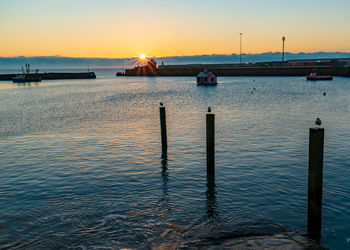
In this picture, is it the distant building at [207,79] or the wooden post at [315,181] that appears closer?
the wooden post at [315,181]

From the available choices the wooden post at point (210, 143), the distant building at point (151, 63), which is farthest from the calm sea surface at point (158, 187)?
the distant building at point (151, 63)

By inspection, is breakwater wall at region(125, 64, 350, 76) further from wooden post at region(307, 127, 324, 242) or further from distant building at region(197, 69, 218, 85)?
wooden post at region(307, 127, 324, 242)

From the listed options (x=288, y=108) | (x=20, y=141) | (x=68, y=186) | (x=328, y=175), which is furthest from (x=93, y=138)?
(x=288, y=108)

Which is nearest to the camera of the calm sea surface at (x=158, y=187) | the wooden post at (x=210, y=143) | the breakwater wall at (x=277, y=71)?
the calm sea surface at (x=158, y=187)

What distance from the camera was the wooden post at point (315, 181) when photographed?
10094 millimetres

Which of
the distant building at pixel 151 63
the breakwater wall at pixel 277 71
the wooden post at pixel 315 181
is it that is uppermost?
the distant building at pixel 151 63

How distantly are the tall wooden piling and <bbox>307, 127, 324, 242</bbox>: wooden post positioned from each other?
20.5 ft

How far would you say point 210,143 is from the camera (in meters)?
16.3

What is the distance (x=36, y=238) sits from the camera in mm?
11188

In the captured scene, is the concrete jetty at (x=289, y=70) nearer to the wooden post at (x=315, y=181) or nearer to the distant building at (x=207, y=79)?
the distant building at (x=207, y=79)

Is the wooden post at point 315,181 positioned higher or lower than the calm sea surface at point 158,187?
higher

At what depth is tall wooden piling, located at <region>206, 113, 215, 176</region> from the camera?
15976 mm

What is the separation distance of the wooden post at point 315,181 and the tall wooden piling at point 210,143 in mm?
6259

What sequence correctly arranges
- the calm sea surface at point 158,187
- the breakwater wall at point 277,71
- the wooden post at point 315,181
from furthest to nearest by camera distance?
1. the breakwater wall at point 277,71
2. the calm sea surface at point 158,187
3. the wooden post at point 315,181
